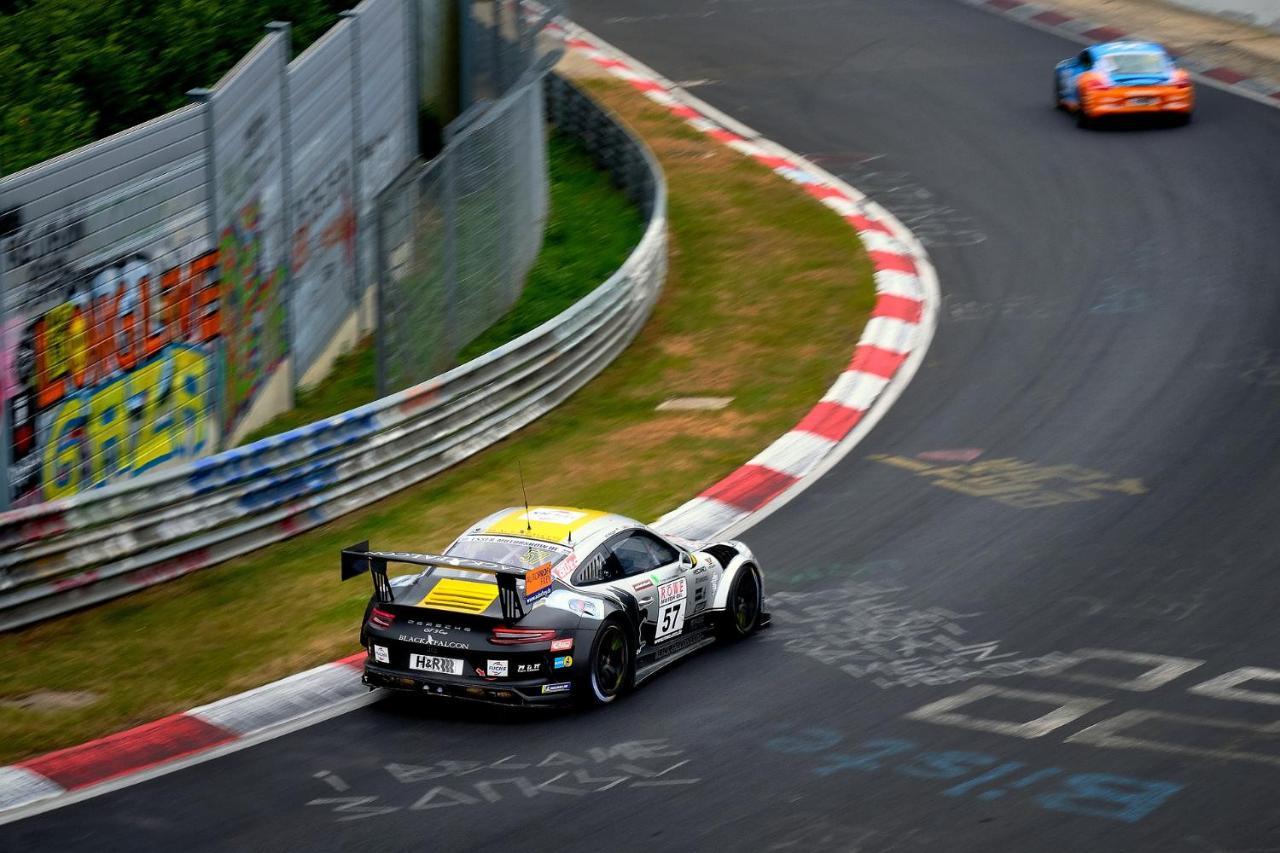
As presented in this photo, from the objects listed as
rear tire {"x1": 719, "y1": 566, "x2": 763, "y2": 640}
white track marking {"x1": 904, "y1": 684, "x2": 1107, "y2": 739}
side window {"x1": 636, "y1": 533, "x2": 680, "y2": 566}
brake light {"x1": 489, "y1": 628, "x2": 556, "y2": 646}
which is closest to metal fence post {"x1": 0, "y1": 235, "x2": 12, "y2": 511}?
brake light {"x1": 489, "y1": 628, "x2": 556, "y2": 646}

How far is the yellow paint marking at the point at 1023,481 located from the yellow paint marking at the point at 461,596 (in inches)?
230

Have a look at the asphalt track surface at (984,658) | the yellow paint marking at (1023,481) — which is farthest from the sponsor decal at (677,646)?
the yellow paint marking at (1023,481)

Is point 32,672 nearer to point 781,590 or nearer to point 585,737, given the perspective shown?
point 585,737

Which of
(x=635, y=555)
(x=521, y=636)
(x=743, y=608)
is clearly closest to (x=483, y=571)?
(x=521, y=636)

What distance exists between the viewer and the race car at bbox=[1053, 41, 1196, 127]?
28.5m

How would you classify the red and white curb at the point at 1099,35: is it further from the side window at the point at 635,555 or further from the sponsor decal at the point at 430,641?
the sponsor decal at the point at 430,641

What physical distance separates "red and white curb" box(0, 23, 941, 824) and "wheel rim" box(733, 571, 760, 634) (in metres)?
2.13

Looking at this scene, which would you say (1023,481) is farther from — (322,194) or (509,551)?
(322,194)

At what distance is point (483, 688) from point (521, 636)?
0.41 meters

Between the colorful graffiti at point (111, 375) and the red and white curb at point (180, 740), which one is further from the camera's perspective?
the colorful graffiti at point (111, 375)

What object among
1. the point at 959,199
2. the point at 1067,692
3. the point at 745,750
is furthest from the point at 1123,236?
the point at 745,750

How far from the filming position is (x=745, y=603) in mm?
12953

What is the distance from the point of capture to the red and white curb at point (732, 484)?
10812 mm

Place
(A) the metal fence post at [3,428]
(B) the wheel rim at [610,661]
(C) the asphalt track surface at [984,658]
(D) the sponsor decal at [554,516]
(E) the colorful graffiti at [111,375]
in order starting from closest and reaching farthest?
(C) the asphalt track surface at [984,658] < (B) the wheel rim at [610,661] < (D) the sponsor decal at [554,516] < (A) the metal fence post at [3,428] < (E) the colorful graffiti at [111,375]
